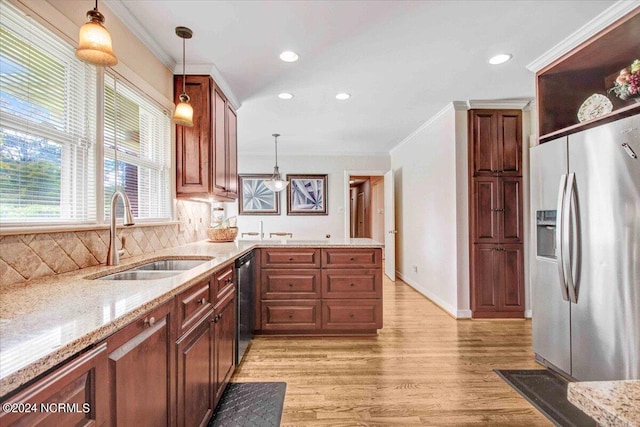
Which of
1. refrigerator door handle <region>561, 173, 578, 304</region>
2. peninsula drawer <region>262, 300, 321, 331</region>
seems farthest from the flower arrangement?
peninsula drawer <region>262, 300, 321, 331</region>

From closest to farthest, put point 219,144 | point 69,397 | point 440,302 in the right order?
1. point 69,397
2. point 219,144
3. point 440,302

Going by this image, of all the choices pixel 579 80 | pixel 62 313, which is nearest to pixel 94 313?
pixel 62 313

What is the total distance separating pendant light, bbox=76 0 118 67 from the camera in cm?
119

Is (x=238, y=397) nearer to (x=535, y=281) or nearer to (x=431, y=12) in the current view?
(x=535, y=281)

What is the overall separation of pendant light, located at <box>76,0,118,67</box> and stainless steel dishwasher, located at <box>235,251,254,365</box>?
1.50 metres

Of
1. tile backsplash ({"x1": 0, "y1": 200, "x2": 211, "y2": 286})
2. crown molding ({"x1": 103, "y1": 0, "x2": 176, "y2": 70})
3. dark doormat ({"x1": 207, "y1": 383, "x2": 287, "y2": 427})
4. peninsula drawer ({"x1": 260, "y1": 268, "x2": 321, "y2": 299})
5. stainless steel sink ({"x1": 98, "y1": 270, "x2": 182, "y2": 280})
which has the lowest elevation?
dark doormat ({"x1": 207, "y1": 383, "x2": 287, "y2": 427})

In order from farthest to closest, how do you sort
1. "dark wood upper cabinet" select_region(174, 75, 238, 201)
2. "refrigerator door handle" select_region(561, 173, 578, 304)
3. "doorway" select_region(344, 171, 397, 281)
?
"doorway" select_region(344, 171, 397, 281), "dark wood upper cabinet" select_region(174, 75, 238, 201), "refrigerator door handle" select_region(561, 173, 578, 304)

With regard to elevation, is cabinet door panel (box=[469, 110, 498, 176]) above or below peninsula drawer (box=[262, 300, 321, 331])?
above

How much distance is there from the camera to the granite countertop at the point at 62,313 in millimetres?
611

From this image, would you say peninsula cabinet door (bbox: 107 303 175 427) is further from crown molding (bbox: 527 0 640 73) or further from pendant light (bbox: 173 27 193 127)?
crown molding (bbox: 527 0 640 73)

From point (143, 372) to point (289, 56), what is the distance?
2374 mm

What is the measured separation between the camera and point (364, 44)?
2.28 meters

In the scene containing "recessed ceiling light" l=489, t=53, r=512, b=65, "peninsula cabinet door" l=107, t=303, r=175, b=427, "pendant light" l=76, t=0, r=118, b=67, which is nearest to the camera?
"peninsula cabinet door" l=107, t=303, r=175, b=427

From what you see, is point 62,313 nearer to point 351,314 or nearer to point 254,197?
point 351,314
